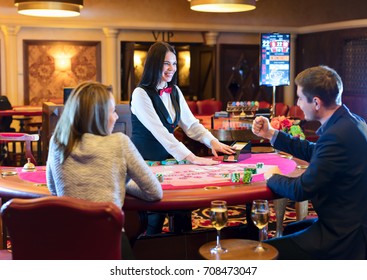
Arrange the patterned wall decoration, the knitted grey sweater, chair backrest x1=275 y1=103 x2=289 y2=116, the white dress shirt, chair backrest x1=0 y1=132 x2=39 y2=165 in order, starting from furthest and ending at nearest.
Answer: the patterned wall decoration
chair backrest x1=275 y1=103 x2=289 y2=116
chair backrest x1=0 y1=132 x2=39 y2=165
the white dress shirt
the knitted grey sweater

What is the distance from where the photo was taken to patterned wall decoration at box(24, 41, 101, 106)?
12.0 metres

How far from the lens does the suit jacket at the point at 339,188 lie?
264 cm

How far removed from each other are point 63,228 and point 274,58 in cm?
499

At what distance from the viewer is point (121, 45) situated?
12570 mm

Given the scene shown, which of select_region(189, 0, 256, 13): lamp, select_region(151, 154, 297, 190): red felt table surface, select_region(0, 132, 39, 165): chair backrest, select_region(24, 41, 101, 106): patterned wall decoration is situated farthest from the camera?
select_region(24, 41, 101, 106): patterned wall decoration

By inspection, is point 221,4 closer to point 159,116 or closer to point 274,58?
point 274,58

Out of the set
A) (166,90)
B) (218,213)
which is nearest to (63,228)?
(218,213)

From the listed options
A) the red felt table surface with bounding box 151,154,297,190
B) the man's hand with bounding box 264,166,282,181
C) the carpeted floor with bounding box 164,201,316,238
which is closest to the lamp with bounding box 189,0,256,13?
the carpeted floor with bounding box 164,201,316,238

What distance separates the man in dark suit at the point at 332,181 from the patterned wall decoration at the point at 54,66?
9587 mm

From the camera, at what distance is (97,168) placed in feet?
8.16

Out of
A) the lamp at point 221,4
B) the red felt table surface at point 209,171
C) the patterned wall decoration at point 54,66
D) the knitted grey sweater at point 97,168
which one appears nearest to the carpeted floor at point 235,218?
the red felt table surface at point 209,171

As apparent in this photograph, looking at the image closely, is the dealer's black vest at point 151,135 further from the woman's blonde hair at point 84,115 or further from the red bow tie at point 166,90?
the woman's blonde hair at point 84,115

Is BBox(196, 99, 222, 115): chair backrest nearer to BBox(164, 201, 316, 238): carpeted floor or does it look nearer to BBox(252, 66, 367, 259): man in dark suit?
BBox(164, 201, 316, 238): carpeted floor

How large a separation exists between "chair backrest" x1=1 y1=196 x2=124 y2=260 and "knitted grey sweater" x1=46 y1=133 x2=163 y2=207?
0.30 metres
